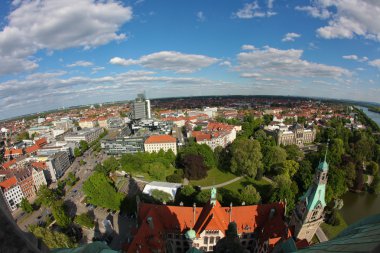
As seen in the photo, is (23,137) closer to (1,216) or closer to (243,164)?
(243,164)

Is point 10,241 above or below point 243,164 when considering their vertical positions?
above

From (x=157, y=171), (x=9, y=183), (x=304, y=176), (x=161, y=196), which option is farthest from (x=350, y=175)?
(x=9, y=183)

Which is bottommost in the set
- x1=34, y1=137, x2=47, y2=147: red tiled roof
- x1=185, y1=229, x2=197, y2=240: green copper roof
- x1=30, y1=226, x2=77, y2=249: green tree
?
x1=30, y1=226, x2=77, y2=249: green tree

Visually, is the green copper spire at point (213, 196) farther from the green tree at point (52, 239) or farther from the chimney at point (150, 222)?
the green tree at point (52, 239)

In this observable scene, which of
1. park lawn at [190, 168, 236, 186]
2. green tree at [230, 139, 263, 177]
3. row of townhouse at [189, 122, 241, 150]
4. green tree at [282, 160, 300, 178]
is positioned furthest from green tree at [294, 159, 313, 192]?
row of townhouse at [189, 122, 241, 150]

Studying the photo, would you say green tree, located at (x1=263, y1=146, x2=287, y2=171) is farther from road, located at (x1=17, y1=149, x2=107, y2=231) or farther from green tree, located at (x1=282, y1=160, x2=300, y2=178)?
road, located at (x1=17, y1=149, x2=107, y2=231)

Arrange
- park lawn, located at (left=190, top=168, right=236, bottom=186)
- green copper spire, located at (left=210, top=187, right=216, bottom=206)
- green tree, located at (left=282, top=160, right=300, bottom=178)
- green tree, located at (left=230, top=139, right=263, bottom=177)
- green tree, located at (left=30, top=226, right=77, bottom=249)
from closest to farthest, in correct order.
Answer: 1. green copper spire, located at (left=210, top=187, right=216, bottom=206)
2. green tree, located at (left=30, top=226, right=77, bottom=249)
3. green tree, located at (left=282, top=160, right=300, bottom=178)
4. green tree, located at (left=230, top=139, right=263, bottom=177)
5. park lawn, located at (left=190, top=168, right=236, bottom=186)

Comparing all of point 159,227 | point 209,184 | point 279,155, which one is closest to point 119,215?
point 159,227
